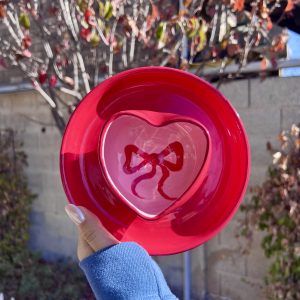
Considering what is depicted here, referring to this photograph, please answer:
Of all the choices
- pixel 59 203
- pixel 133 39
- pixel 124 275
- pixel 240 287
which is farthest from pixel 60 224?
pixel 124 275

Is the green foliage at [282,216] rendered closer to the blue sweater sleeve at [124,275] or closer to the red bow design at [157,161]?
the red bow design at [157,161]

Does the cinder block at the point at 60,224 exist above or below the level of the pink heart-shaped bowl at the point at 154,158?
below

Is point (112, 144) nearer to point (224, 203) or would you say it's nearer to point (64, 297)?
point (224, 203)

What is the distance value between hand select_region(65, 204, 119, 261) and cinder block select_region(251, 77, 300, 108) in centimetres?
213

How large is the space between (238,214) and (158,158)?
2100 mm

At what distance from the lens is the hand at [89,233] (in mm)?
1350

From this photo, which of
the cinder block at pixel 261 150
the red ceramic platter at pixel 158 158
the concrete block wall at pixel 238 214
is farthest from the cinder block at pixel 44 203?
the red ceramic platter at pixel 158 158

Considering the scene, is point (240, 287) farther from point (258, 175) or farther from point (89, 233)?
point (89, 233)

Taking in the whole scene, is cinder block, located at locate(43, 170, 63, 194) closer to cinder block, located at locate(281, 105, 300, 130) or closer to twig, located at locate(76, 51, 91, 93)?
twig, located at locate(76, 51, 91, 93)

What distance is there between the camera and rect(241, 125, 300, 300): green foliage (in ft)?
9.97

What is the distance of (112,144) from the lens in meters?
1.50

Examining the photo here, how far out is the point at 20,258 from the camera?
14.9 feet

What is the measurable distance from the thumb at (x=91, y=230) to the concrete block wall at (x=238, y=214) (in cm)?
211

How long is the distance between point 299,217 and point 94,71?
1.58m
